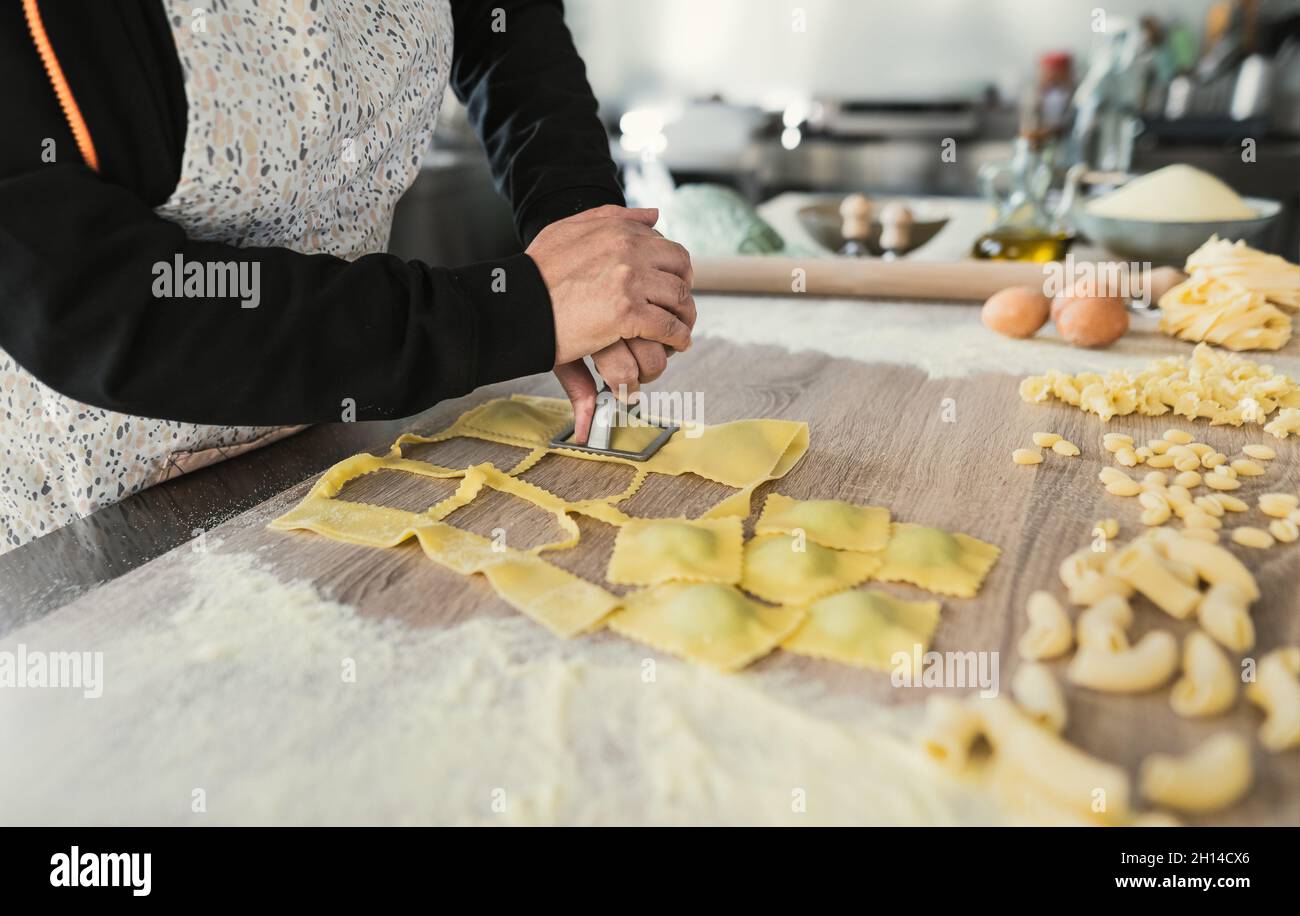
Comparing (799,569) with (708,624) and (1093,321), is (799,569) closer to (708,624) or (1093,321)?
(708,624)

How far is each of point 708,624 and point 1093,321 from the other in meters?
0.95

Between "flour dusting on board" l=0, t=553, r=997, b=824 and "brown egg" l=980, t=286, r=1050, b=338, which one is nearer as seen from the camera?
"flour dusting on board" l=0, t=553, r=997, b=824

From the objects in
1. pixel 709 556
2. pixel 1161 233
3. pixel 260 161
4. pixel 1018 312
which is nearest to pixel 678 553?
pixel 709 556

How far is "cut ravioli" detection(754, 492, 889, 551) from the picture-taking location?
866 mm

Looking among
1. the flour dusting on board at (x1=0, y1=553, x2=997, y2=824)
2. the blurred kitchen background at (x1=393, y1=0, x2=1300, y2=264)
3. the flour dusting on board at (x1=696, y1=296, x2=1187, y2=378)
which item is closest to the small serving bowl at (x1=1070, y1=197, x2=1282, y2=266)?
the flour dusting on board at (x1=696, y1=296, x2=1187, y2=378)

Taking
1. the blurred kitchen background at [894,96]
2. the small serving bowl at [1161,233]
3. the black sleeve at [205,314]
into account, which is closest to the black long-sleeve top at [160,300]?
the black sleeve at [205,314]

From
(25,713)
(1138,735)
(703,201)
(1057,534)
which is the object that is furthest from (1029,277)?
(25,713)

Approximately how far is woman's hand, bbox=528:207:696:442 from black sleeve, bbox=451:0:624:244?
196 mm

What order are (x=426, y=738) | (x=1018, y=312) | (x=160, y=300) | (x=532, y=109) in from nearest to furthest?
(x=426, y=738) < (x=160, y=300) < (x=532, y=109) < (x=1018, y=312)

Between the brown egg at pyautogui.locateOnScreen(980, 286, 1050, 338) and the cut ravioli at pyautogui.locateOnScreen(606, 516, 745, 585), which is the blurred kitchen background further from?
the cut ravioli at pyautogui.locateOnScreen(606, 516, 745, 585)

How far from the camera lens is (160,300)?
31.6 inches

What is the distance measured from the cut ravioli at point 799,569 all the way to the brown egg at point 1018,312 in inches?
30.1

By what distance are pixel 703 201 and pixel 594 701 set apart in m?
1.45
